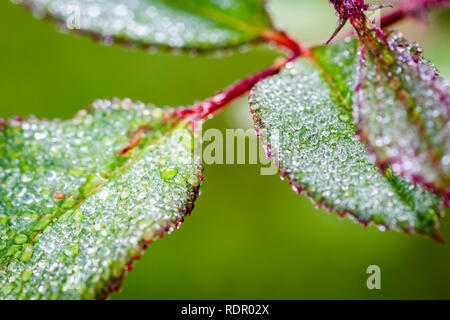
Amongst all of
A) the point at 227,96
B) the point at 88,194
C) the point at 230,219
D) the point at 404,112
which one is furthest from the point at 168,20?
the point at 230,219

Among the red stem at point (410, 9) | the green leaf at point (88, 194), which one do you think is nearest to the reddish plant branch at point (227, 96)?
the green leaf at point (88, 194)

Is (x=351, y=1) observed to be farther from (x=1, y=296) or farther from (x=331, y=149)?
(x=1, y=296)

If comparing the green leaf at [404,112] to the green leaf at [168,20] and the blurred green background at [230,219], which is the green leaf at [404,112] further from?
the blurred green background at [230,219]

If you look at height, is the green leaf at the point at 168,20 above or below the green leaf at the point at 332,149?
above

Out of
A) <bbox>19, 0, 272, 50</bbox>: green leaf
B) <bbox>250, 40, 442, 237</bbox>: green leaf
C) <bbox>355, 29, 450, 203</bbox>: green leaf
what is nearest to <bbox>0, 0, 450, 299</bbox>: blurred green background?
<bbox>19, 0, 272, 50</bbox>: green leaf
